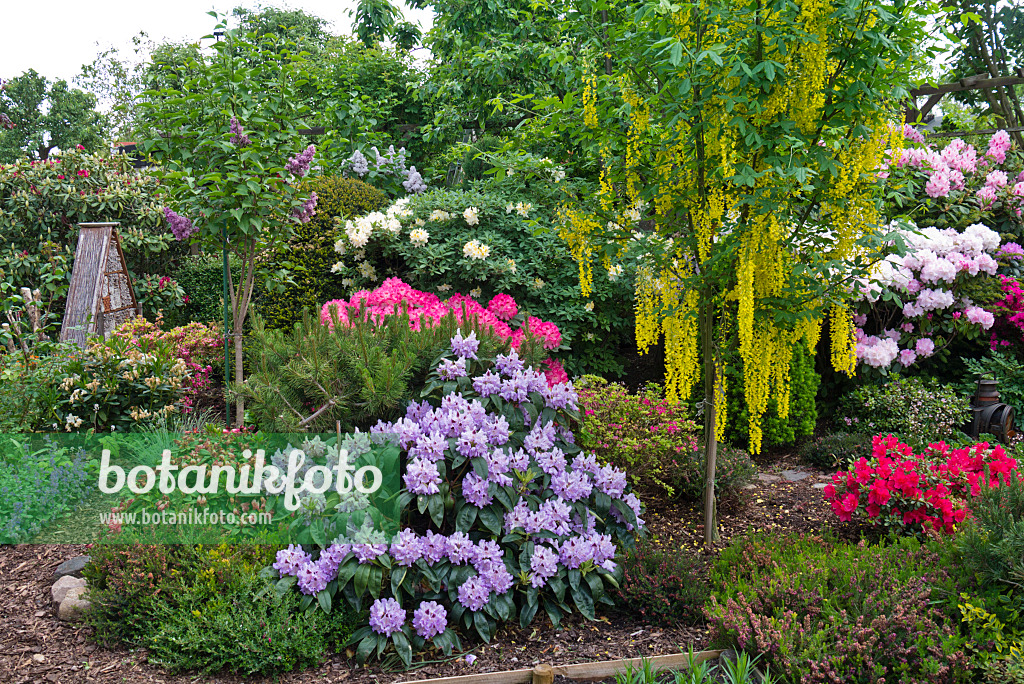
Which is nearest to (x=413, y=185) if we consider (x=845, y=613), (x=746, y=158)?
(x=746, y=158)

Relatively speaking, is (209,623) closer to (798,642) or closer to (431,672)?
(431,672)

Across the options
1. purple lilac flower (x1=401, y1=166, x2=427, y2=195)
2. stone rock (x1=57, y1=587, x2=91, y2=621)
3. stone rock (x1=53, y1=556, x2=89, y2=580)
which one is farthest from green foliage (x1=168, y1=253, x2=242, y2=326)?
stone rock (x1=57, y1=587, x2=91, y2=621)

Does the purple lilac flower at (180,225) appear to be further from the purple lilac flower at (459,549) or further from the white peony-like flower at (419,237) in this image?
the purple lilac flower at (459,549)

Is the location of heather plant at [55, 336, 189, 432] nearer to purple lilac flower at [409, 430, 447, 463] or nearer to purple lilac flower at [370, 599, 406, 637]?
purple lilac flower at [409, 430, 447, 463]

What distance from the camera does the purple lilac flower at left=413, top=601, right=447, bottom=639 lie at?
2867 mm

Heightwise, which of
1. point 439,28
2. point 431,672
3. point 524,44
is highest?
point 439,28

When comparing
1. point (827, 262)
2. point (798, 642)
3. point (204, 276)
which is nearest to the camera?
point (798, 642)

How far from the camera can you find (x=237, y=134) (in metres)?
4.82

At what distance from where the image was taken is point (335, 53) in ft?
41.0

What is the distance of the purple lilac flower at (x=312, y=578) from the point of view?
2904 millimetres

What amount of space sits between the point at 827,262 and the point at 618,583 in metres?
1.70

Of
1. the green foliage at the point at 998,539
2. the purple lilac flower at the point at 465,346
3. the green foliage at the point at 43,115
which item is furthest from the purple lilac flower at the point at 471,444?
the green foliage at the point at 43,115

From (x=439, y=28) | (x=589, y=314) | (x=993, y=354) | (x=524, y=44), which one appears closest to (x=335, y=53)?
(x=439, y=28)

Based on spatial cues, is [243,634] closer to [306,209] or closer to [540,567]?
[540,567]
